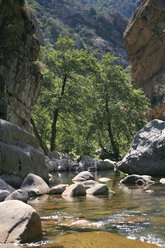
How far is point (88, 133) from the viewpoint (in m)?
24.0

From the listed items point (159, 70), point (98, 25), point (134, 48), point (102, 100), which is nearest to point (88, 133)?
point (102, 100)

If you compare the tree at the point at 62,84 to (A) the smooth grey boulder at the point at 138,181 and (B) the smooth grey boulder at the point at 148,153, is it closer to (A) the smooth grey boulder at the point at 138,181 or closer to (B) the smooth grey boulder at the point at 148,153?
(B) the smooth grey boulder at the point at 148,153

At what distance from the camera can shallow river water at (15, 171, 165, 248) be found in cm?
343

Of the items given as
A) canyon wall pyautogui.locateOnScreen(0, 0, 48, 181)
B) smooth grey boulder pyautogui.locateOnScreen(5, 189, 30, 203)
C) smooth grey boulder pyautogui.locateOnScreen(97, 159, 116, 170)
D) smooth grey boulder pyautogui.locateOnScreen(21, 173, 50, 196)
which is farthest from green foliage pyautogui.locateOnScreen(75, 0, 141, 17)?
smooth grey boulder pyautogui.locateOnScreen(5, 189, 30, 203)

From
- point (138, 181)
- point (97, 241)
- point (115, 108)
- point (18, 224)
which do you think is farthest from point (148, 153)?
point (115, 108)

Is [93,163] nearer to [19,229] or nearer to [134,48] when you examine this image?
[19,229]

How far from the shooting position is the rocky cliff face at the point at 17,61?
55.7 ft

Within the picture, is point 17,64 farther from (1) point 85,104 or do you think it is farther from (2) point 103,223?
(2) point 103,223

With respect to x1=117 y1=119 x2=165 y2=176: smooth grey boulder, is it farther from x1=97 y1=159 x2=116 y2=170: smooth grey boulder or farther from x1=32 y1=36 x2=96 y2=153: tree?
x1=32 y1=36 x2=96 y2=153: tree

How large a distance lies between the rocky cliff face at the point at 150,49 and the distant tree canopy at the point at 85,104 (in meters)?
10.1

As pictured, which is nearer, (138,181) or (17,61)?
(138,181)

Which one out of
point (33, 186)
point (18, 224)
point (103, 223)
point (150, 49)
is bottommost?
point (33, 186)

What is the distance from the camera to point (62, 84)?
2536 cm

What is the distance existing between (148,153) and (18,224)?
935cm
